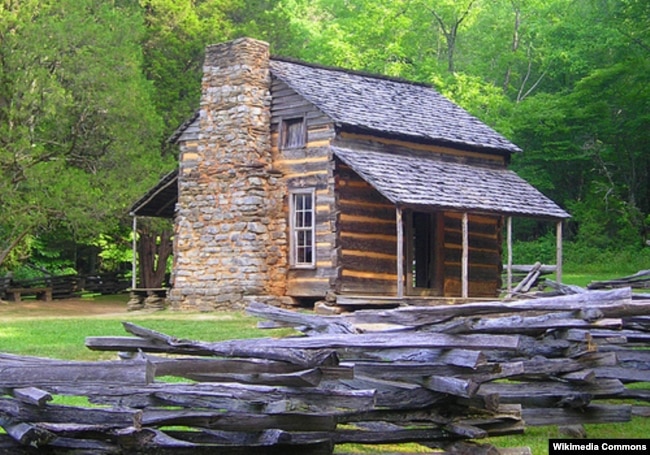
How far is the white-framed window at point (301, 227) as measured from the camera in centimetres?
2333

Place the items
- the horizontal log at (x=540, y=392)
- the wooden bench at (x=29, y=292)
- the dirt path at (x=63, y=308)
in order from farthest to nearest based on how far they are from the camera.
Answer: the wooden bench at (x=29, y=292), the dirt path at (x=63, y=308), the horizontal log at (x=540, y=392)

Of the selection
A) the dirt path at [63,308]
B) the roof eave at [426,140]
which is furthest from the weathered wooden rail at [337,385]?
the dirt path at [63,308]

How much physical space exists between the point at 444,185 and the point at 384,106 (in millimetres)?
3137

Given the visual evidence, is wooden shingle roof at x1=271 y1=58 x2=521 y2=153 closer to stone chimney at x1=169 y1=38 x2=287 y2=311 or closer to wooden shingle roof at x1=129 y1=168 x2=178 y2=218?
stone chimney at x1=169 y1=38 x2=287 y2=311

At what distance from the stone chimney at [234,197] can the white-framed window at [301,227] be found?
0.24 m

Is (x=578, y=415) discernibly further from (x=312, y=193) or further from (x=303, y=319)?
(x=312, y=193)

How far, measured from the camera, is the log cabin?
74.0ft

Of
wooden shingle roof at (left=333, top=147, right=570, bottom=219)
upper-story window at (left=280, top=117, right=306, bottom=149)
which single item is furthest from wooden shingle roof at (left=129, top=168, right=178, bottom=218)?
wooden shingle roof at (left=333, top=147, right=570, bottom=219)

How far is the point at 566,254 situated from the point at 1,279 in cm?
1938

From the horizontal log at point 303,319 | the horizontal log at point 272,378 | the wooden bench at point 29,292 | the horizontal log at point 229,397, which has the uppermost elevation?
the horizontal log at point 303,319

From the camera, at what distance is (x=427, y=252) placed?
2450 centimetres

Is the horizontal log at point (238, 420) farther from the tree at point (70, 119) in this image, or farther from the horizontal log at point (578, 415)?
the tree at point (70, 119)

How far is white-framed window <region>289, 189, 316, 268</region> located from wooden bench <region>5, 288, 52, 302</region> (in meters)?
11.1

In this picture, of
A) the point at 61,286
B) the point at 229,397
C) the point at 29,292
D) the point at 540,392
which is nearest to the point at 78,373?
the point at 229,397
